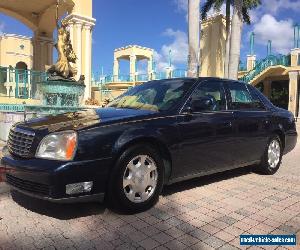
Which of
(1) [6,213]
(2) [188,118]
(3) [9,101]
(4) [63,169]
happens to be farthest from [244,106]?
(3) [9,101]

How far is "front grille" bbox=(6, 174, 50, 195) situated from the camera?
3433 mm

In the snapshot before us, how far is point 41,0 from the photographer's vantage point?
20.3 metres

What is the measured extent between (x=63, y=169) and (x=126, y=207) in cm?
88

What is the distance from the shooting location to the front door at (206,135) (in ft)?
14.5

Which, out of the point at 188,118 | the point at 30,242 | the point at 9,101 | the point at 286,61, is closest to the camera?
the point at 30,242

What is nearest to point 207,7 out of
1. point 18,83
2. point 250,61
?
point 250,61

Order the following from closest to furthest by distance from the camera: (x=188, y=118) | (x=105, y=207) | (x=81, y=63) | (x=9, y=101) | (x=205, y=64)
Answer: (x=105, y=207) < (x=188, y=118) < (x=9, y=101) < (x=81, y=63) < (x=205, y=64)

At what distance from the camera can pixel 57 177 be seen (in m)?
3.33

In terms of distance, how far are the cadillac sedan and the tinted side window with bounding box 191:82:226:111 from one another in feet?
0.05

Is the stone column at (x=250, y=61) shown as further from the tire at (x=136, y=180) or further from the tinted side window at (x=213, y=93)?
the tire at (x=136, y=180)

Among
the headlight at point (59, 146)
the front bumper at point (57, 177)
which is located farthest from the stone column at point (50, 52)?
the headlight at point (59, 146)

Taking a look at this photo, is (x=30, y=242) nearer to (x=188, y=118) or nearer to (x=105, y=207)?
(x=105, y=207)

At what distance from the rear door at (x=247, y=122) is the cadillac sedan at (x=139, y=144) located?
0.05 ft

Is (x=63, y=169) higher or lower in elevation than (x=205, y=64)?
lower
